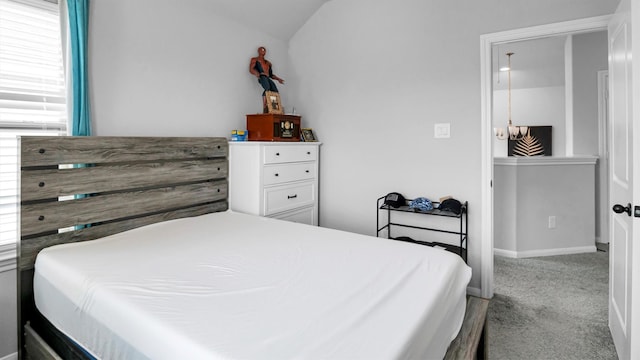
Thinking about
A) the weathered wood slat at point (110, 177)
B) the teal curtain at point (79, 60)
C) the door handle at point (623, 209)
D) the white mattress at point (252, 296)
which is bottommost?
the white mattress at point (252, 296)

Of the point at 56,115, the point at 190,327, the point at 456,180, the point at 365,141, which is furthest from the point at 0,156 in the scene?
the point at 456,180

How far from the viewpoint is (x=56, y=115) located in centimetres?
216

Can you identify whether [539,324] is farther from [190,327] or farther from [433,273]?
[190,327]

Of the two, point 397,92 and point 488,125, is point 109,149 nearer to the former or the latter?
point 397,92

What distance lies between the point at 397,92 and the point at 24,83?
266 cm

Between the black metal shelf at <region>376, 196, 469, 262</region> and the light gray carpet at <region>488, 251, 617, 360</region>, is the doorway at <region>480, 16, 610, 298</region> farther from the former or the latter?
the light gray carpet at <region>488, 251, 617, 360</region>

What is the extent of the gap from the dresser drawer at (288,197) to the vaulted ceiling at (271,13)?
5.13ft

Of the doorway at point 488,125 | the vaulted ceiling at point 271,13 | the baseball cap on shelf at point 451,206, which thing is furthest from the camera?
the vaulted ceiling at point 271,13

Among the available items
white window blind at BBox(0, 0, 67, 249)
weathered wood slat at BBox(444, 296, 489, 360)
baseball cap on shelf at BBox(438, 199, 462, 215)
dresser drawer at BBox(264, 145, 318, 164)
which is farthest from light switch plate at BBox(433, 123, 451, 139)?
white window blind at BBox(0, 0, 67, 249)

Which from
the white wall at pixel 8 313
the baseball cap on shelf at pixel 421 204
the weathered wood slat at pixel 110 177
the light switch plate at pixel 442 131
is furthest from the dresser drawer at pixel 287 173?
the white wall at pixel 8 313

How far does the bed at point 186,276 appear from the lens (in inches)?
43.1

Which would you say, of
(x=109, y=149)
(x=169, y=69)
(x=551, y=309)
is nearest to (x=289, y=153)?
(x=169, y=69)

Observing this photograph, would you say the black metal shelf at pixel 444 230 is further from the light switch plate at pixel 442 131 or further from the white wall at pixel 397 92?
the light switch plate at pixel 442 131

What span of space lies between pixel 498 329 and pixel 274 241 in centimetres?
162
